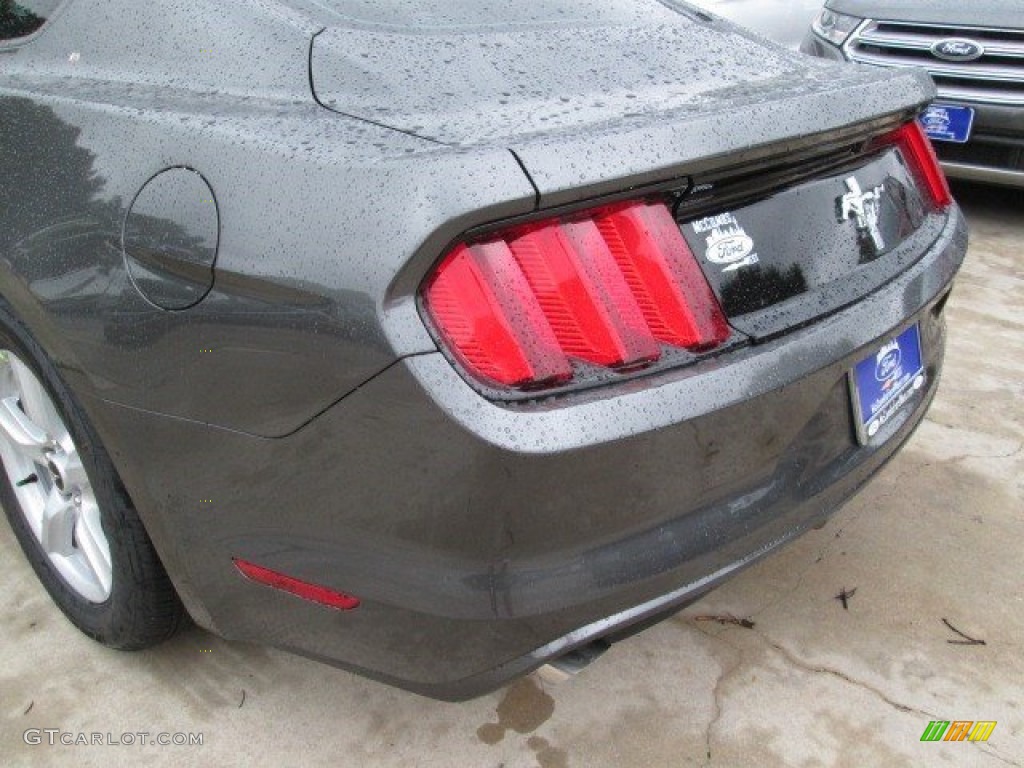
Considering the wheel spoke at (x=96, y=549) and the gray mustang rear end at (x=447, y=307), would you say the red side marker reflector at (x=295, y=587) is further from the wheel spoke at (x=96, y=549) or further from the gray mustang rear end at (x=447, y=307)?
the wheel spoke at (x=96, y=549)

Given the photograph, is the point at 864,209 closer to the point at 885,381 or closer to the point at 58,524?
the point at 885,381

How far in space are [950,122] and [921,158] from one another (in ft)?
10.00

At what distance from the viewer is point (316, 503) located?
1.40 m

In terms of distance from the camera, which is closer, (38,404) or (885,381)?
(885,381)

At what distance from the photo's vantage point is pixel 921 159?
6.66 feet

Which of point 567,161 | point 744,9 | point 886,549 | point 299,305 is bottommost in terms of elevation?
point 886,549

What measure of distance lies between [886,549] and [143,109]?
1959 millimetres

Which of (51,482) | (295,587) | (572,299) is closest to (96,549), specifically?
(51,482)

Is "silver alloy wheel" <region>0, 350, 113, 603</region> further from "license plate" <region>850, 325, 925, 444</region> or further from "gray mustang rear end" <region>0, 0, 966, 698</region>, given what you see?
"license plate" <region>850, 325, 925, 444</region>

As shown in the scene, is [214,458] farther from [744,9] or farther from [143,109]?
[744,9]

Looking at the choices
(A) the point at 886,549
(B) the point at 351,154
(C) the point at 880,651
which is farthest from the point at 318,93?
(A) the point at 886,549

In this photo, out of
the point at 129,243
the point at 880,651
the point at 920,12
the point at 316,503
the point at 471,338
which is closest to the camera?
the point at 471,338

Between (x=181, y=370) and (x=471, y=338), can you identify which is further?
(x=181, y=370)

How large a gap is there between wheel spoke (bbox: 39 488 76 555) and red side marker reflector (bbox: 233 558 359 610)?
2.48 ft
